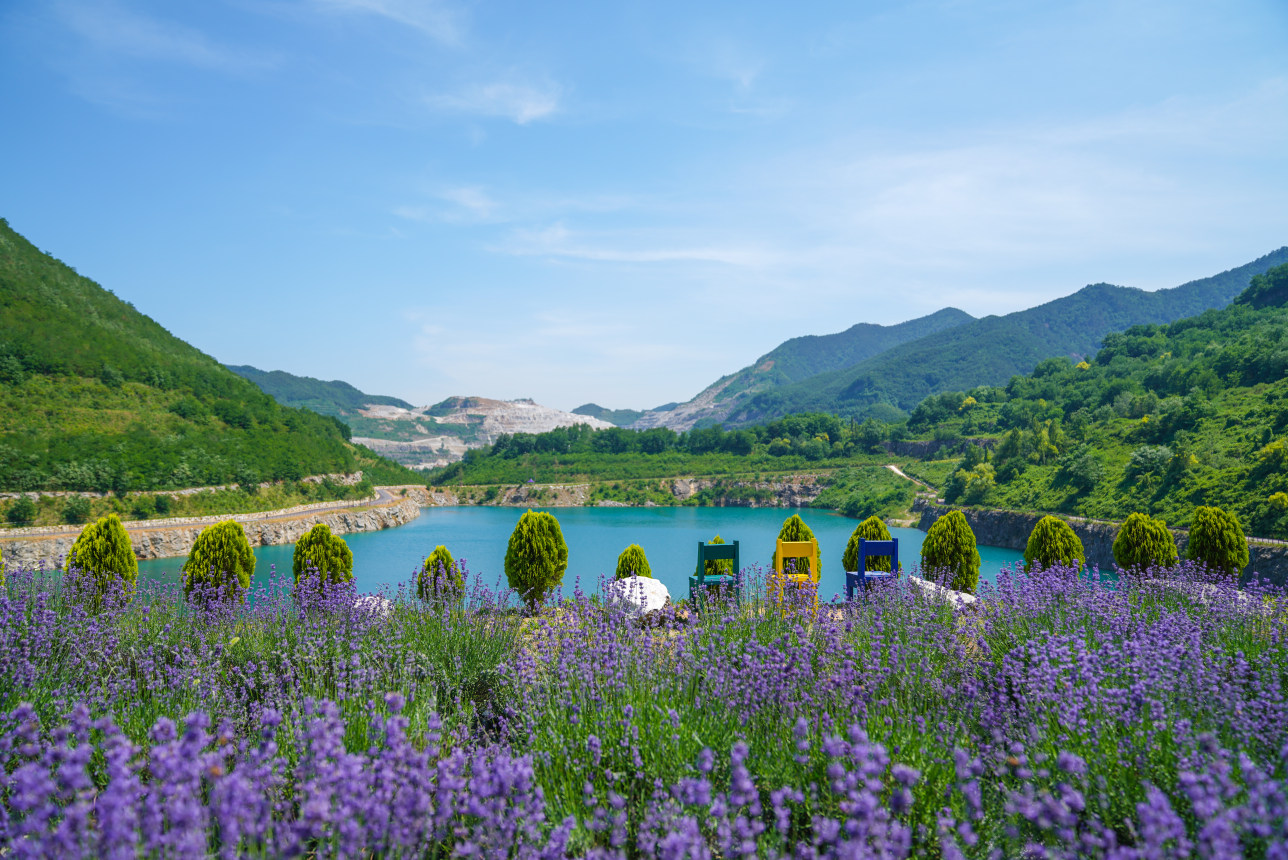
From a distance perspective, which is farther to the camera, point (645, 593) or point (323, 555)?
point (323, 555)

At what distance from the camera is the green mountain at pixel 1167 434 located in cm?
2511

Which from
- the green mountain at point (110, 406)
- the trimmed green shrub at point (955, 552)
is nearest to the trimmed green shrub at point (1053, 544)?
the trimmed green shrub at point (955, 552)

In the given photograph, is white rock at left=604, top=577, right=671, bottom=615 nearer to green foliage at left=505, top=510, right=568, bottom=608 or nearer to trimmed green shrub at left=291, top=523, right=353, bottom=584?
green foliage at left=505, top=510, right=568, bottom=608

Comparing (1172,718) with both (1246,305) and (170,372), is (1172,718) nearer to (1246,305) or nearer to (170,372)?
(170,372)

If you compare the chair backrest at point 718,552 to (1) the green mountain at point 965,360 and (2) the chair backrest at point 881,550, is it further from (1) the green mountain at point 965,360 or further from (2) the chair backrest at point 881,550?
(1) the green mountain at point 965,360

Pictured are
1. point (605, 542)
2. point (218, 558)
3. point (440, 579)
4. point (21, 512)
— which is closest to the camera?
point (440, 579)

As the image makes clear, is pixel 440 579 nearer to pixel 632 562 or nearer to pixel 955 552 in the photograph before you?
pixel 632 562

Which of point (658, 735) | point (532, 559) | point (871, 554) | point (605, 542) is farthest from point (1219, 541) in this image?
point (605, 542)

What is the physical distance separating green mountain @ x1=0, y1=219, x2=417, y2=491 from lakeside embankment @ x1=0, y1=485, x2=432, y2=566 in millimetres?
2757

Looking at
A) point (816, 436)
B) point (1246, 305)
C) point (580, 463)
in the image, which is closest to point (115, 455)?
point (580, 463)

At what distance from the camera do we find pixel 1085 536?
26781mm

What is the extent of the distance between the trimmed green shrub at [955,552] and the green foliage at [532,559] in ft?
16.0

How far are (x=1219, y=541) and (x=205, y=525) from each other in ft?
71.4

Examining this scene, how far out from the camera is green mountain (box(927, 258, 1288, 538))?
82.4 ft
